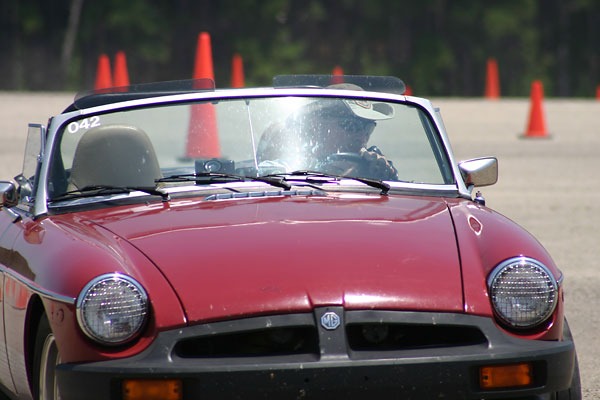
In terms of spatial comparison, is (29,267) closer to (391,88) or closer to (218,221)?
(218,221)

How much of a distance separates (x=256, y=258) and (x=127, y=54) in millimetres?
25868

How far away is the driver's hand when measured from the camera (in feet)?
15.4

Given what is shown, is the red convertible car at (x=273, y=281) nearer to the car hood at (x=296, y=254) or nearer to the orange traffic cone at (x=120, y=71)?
the car hood at (x=296, y=254)

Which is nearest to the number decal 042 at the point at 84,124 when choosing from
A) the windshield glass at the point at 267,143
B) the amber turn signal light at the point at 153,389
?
the windshield glass at the point at 267,143

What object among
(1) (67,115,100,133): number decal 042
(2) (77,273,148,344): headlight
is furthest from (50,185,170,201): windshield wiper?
(2) (77,273,148,344): headlight

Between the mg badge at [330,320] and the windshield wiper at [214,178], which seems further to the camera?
the windshield wiper at [214,178]

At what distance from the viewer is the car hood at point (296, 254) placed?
3408 millimetres

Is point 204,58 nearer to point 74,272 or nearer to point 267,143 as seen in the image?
point 267,143

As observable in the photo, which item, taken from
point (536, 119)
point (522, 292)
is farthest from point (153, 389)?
point (536, 119)

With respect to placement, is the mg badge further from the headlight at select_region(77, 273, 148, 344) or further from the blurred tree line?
the blurred tree line

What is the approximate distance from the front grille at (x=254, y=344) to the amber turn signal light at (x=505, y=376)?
0.49 metres

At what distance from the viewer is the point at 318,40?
3153 cm

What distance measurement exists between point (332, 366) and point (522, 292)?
2.18 feet

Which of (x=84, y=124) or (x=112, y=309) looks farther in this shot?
(x=84, y=124)
